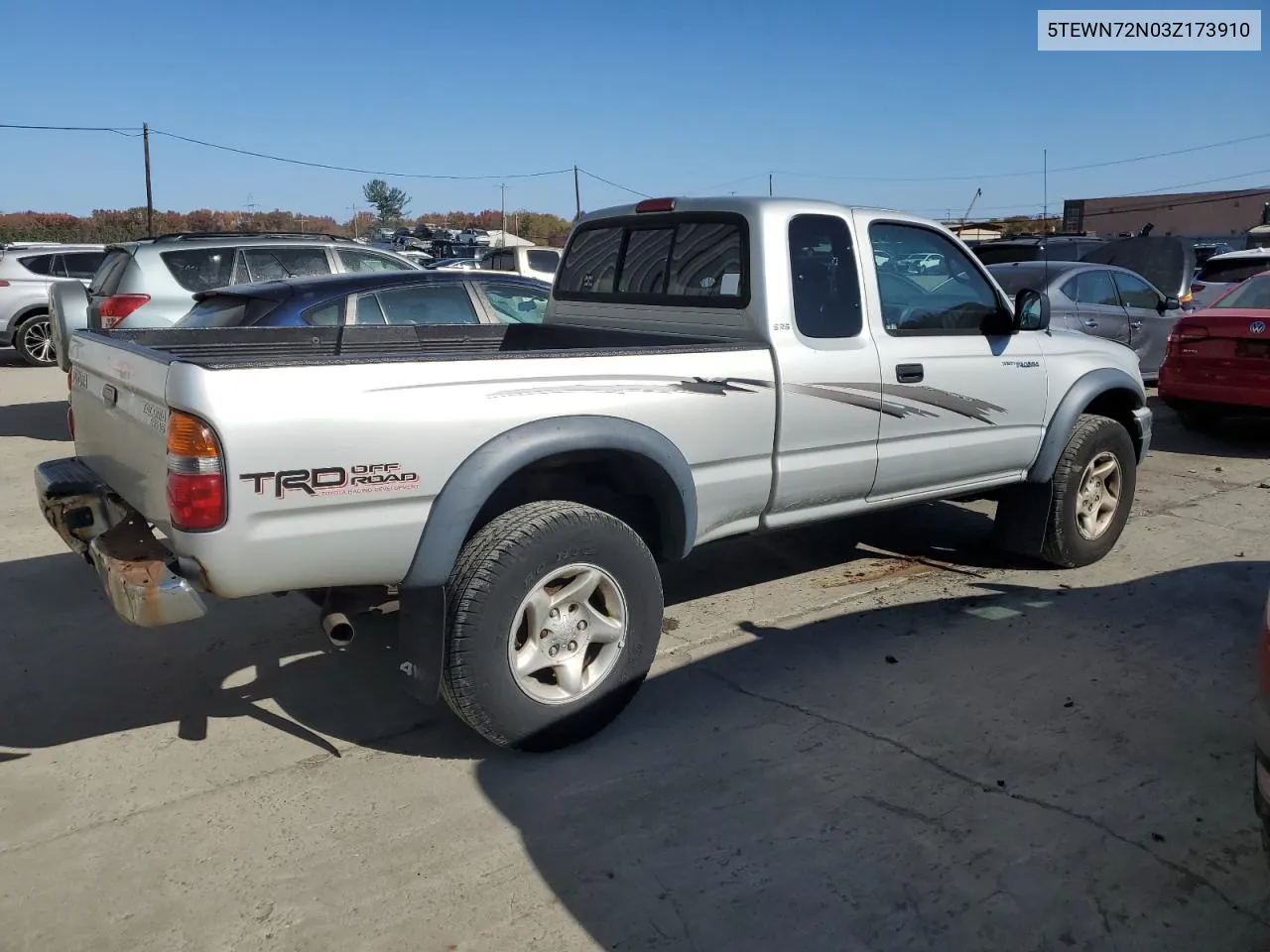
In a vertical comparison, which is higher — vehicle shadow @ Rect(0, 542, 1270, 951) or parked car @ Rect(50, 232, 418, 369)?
parked car @ Rect(50, 232, 418, 369)

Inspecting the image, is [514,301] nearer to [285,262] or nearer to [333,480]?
[285,262]

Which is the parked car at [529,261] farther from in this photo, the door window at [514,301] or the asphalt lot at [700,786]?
the asphalt lot at [700,786]

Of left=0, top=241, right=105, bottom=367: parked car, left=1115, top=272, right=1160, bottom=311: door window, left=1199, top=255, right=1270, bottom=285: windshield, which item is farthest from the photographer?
left=1199, top=255, right=1270, bottom=285: windshield

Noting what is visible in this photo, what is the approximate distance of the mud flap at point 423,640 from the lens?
133 inches

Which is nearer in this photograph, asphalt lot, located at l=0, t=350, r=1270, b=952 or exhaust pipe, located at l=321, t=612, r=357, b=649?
asphalt lot, located at l=0, t=350, r=1270, b=952

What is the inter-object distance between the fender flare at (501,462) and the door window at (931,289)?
155 centimetres

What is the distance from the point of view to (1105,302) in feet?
35.4

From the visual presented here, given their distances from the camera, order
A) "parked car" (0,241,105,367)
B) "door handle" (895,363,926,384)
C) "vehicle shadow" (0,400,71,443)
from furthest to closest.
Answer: "parked car" (0,241,105,367)
"vehicle shadow" (0,400,71,443)
"door handle" (895,363,926,384)

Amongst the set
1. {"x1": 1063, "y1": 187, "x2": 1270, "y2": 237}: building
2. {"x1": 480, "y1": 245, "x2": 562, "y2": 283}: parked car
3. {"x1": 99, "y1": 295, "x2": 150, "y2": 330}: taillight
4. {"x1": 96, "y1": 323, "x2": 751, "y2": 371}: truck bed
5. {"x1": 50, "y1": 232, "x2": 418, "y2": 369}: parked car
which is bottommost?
{"x1": 96, "y1": 323, "x2": 751, "y2": 371}: truck bed

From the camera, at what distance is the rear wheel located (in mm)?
14305

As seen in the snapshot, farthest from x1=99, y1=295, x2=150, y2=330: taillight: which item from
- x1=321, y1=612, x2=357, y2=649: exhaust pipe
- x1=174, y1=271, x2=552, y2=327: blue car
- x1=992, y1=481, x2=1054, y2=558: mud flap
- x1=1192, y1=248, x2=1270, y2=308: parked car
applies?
x1=1192, y1=248, x2=1270, y2=308: parked car

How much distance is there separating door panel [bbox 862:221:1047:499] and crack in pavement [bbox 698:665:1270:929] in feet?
3.71

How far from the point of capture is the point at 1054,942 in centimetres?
272

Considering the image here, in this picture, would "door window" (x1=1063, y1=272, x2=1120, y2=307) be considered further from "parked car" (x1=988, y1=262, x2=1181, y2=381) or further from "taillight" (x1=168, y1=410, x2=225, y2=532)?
"taillight" (x1=168, y1=410, x2=225, y2=532)
